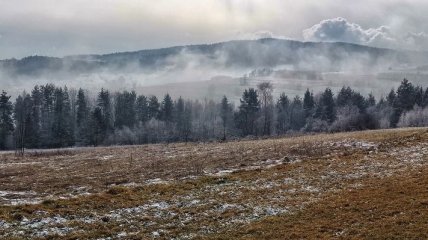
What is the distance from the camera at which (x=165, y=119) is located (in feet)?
594

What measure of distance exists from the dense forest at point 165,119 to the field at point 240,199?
246ft

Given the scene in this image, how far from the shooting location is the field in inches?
909

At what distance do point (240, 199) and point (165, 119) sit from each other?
502 feet

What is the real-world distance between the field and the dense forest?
7509 centimetres

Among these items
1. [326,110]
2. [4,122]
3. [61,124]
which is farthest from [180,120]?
[4,122]

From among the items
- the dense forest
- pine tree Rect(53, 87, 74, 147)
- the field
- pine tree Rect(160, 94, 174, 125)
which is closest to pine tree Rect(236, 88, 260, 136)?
the dense forest

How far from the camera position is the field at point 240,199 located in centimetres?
2308

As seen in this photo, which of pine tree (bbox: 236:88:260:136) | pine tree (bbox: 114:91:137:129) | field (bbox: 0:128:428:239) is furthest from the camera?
pine tree (bbox: 114:91:137:129)

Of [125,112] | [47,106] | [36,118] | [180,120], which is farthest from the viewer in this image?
[180,120]

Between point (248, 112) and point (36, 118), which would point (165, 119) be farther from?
point (36, 118)

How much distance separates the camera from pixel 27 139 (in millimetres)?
132750

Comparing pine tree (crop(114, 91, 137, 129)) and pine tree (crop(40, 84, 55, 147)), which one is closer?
pine tree (crop(114, 91, 137, 129))

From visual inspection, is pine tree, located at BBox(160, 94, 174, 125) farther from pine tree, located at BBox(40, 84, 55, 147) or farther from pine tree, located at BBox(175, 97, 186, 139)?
pine tree, located at BBox(40, 84, 55, 147)

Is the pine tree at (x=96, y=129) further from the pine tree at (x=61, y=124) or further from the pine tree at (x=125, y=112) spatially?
the pine tree at (x=125, y=112)
